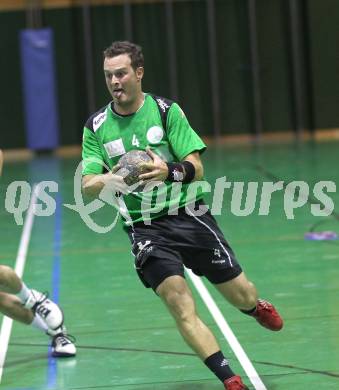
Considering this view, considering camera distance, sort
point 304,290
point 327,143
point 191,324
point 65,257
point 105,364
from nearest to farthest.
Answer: point 191,324 < point 105,364 < point 304,290 < point 65,257 < point 327,143

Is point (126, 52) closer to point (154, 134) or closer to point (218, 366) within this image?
point (154, 134)

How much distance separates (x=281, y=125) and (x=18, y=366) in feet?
58.4

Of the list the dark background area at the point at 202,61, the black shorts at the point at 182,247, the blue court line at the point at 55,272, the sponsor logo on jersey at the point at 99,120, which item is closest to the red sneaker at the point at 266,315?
the black shorts at the point at 182,247

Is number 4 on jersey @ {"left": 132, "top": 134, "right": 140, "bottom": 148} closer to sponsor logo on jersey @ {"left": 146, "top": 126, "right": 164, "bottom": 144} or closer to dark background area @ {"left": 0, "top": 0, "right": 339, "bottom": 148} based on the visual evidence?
sponsor logo on jersey @ {"left": 146, "top": 126, "right": 164, "bottom": 144}

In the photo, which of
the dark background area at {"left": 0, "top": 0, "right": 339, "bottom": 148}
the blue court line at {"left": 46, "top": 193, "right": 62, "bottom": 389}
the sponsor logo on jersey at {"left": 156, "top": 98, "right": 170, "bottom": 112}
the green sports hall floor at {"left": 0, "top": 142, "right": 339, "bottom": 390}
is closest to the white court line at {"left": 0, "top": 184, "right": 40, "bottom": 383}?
the green sports hall floor at {"left": 0, "top": 142, "right": 339, "bottom": 390}

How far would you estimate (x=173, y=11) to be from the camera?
2364 cm

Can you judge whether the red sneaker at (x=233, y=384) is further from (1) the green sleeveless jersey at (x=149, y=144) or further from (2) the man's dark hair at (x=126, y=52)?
(2) the man's dark hair at (x=126, y=52)

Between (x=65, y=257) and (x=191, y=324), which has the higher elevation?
(x=191, y=324)

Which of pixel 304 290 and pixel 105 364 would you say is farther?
pixel 304 290

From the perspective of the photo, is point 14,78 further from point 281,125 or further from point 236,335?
point 236,335

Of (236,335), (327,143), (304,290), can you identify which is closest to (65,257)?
(304,290)

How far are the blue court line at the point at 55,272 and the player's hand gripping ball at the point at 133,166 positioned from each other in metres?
1.55

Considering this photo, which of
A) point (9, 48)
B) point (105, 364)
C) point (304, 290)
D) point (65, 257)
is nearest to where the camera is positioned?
point (105, 364)

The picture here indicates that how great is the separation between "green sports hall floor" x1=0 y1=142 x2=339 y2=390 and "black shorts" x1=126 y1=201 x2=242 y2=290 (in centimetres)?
73
